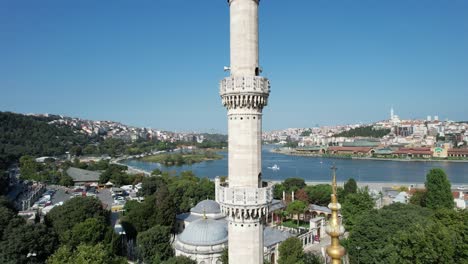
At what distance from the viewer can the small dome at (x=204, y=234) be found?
18234 millimetres

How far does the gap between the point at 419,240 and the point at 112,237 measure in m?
15.1

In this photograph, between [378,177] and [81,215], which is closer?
[81,215]

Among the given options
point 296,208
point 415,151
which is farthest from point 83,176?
point 415,151

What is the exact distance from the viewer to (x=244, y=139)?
8.74 m

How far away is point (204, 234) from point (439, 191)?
726 inches

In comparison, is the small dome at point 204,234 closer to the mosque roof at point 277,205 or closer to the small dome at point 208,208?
the small dome at point 208,208

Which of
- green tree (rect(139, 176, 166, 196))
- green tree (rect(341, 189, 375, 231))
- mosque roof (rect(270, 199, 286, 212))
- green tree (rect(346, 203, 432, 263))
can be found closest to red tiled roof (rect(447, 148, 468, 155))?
mosque roof (rect(270, 199, 286, 212))

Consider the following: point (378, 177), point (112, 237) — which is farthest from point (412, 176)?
point (112, 237)

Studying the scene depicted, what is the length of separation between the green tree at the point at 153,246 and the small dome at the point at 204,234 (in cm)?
106

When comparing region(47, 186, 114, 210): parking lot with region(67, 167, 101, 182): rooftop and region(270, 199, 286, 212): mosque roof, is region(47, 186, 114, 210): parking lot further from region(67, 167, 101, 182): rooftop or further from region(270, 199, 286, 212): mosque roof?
region(270, 199, 286, 212): mosque roof

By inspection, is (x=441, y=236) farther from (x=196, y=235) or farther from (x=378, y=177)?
(x=378, y=177)

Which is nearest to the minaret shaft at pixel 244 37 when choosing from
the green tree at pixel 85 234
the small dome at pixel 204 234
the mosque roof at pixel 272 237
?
the small dome at pixel 204 234

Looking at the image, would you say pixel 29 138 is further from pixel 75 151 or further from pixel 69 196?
pixel 69 196

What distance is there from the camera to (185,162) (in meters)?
92.2
